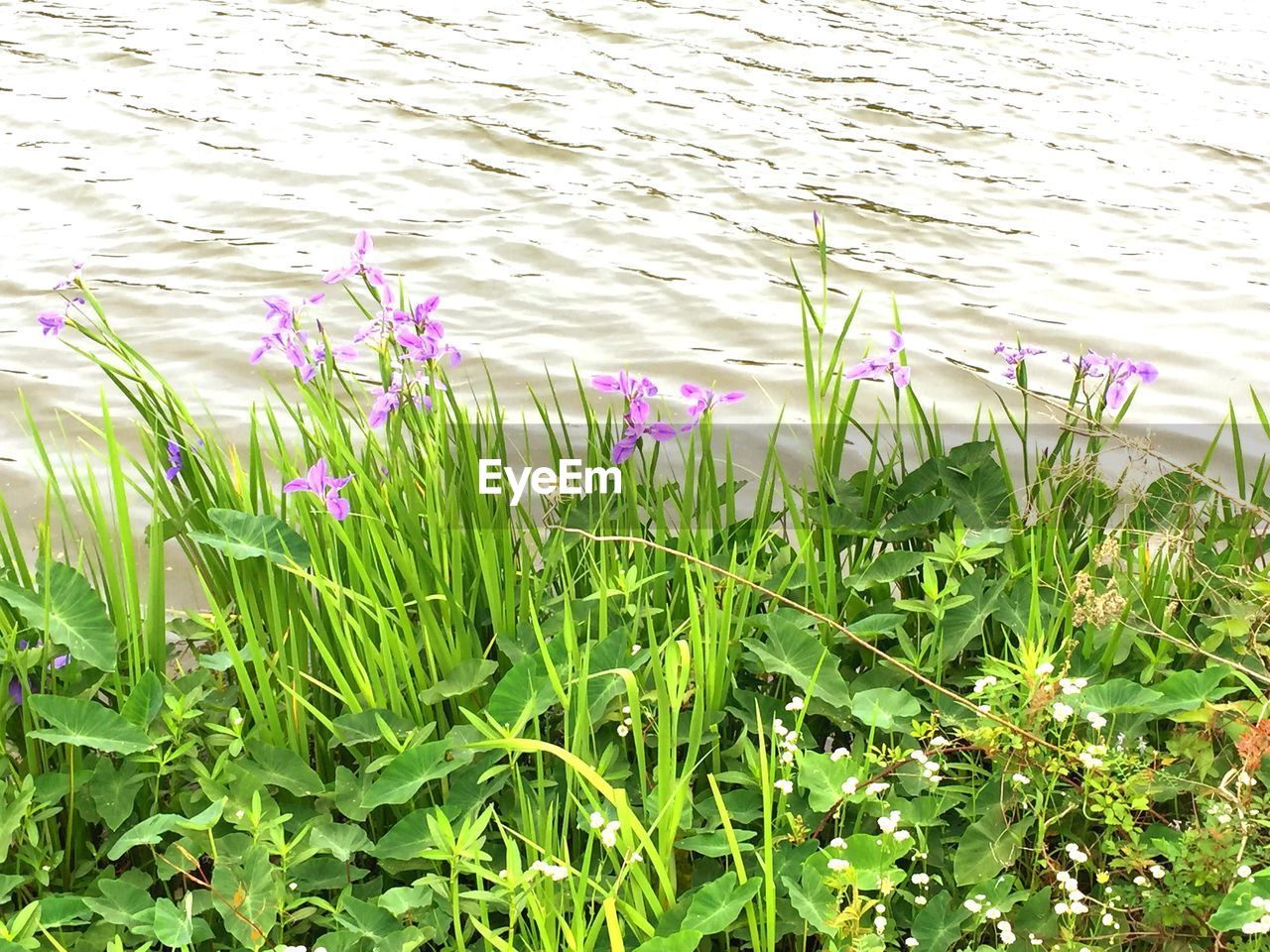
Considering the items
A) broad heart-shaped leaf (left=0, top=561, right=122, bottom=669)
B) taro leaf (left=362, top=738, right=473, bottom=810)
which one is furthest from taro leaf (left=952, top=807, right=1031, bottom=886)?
broad heart-shaped leaf (left=0, top=561, right=122, bottom=669)

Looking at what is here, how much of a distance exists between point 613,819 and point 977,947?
533 millimetres

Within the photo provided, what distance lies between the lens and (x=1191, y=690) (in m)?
1.82

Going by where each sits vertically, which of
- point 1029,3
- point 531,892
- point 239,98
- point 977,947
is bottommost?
point 977,947

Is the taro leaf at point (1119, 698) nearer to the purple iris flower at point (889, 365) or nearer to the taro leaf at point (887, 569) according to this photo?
the taro leaf at point (887, 569)

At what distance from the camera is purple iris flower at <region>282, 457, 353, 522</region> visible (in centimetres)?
194

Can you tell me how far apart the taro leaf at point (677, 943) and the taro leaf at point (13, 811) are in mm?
893

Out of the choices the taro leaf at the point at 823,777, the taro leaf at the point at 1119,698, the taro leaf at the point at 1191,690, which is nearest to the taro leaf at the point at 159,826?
the taro leaf at the point at 823,777

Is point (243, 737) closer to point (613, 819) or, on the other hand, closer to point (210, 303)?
point (613, 819)

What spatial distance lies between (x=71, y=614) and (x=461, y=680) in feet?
2.07

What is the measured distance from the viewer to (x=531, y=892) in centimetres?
148

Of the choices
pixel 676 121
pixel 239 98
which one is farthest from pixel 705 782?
pixel 239 98

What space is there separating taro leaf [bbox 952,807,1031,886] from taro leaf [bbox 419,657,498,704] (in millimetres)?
760

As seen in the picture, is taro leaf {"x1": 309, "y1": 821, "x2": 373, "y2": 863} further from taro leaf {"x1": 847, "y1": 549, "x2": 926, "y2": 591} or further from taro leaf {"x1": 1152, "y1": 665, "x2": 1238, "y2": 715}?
taro leaf {"x1": 1152, "y1": 665, "x2": 1238, "y2": 715}

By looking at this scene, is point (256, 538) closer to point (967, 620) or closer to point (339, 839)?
point (339, 839)
